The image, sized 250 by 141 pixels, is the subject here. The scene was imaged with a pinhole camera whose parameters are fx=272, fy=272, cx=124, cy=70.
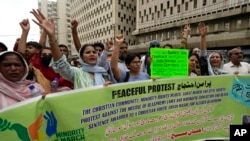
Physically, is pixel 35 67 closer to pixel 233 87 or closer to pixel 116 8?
A: pixel 233 87

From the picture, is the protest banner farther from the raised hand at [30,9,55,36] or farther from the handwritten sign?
the raised hand at [30,9,55,36]

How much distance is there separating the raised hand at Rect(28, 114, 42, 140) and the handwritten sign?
6.06 feet

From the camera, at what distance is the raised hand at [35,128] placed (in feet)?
8.37

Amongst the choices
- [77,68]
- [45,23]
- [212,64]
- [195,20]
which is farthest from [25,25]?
[195,20]

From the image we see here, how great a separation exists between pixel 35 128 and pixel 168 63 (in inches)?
85.5

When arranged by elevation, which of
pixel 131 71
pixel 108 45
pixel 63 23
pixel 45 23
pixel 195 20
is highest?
pixel 63 23

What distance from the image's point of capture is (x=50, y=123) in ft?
8.81

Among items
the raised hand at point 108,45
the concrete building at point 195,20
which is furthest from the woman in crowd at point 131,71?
the concrete building at point 195,20

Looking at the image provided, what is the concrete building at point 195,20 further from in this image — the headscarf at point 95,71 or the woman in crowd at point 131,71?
the headscarf at point 95,71

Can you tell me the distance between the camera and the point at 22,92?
9.04 feet

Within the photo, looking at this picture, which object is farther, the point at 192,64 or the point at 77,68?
the point at 192,64

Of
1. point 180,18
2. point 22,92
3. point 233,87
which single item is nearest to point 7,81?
point 22,92

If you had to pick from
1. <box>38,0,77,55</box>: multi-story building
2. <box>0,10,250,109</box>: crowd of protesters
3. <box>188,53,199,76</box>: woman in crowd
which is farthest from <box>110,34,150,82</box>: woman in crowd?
<box>38,0,77,55</box>: multi-story building

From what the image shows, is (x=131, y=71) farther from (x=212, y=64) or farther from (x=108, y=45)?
(x=212, y=64)
